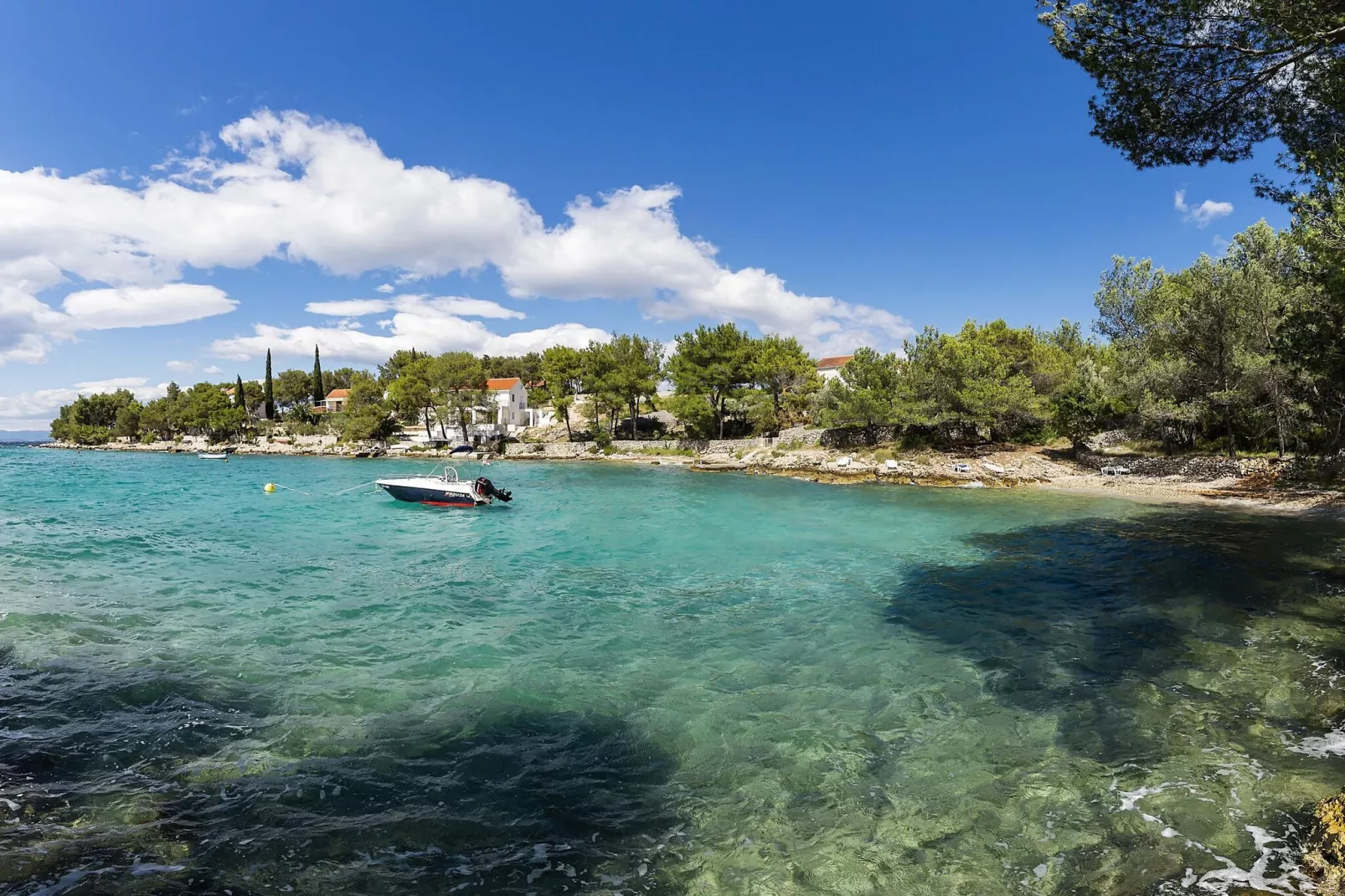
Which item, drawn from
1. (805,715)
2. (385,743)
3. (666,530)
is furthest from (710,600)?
(666,530)

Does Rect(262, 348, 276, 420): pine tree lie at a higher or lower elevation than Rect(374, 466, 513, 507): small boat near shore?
higher

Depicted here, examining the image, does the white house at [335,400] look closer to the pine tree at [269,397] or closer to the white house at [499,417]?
the pine tree at [269,397]

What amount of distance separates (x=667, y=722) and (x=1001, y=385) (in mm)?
43713

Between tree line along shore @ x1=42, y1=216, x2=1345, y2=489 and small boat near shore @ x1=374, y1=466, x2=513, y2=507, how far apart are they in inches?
1150

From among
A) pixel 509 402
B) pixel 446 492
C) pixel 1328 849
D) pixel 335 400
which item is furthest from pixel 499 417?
pixel 1328 849

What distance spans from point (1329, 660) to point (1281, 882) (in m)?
7.03

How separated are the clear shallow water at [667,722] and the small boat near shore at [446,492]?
36.7 ft

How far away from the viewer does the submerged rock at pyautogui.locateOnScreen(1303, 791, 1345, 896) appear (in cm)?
446

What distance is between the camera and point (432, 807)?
607 cm

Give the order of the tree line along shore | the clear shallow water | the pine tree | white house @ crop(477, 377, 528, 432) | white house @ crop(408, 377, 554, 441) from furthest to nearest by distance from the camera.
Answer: the pine tree, white house @ crop(477, 377, 528, 432), white house @ crop(408, 377, 554, 441), the tree line along shore, the clear shallow water

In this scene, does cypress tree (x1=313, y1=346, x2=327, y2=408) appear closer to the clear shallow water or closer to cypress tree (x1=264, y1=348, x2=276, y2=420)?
cypress tree (x1=264, y1=348, x2=276, y2=420)

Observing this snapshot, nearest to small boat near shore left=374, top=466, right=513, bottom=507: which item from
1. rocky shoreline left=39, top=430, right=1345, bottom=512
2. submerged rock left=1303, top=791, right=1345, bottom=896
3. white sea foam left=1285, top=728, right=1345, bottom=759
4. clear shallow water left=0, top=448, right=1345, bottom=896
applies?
clear shallow water left=0, top=448, right=1345, bottom=896

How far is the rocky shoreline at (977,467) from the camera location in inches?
1125

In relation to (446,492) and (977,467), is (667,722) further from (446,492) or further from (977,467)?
(977,467)
